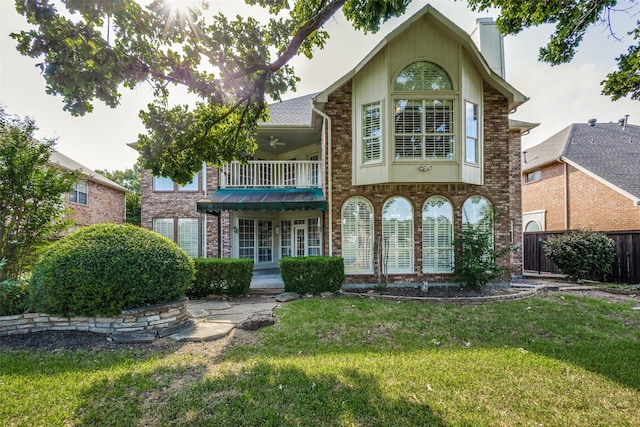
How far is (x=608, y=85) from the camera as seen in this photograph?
6.05m

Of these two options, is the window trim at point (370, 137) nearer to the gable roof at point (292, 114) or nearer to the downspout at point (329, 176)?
the downspout at point (329, 176)

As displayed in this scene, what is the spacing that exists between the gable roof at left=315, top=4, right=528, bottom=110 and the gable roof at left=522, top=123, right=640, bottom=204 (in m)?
8.99

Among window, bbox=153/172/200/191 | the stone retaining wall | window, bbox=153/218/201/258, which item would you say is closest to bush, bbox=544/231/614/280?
the stone retaining wall

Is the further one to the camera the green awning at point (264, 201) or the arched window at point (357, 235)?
the green awning at point (264, 201)

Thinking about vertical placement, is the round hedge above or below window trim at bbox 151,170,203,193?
below

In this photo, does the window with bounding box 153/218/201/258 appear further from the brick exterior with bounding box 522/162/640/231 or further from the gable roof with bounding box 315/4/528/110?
the brick exterior with bounding box 522/162/640/231

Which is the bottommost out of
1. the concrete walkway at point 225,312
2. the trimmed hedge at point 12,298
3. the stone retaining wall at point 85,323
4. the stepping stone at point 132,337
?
the concrete walkway at point 225,312

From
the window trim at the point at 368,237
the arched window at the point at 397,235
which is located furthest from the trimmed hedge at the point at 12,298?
the arched window at the point at 397,235

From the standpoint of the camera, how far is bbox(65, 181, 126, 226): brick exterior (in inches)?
705

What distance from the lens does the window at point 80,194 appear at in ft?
56.4

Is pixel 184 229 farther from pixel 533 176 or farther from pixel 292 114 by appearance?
pixel 533 176

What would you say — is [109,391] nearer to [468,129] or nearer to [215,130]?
[215,130]

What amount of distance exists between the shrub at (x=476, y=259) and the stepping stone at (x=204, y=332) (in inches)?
289

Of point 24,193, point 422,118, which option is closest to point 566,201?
point 422,118
